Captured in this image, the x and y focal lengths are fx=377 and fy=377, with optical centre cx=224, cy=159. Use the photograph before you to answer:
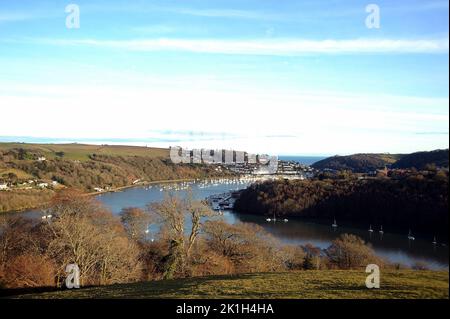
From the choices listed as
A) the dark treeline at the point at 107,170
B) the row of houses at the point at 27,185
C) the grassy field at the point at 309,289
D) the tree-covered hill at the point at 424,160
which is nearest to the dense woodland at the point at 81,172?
the dark treeline at the point at 107,170

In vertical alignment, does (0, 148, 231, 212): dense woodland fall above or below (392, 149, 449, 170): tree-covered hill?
below

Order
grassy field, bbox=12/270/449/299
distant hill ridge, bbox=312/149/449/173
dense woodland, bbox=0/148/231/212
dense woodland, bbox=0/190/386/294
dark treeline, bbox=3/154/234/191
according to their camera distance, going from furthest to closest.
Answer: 1. dark treeline, bbox=3/154/234/191
2. dense woodland, bbox=0/148/231/212
3. dense woodland, bbox=0/190/386/294
4. distant hill ridge, bbox=312/149/449/173
5. grassy field, bbox=12/270/449/299

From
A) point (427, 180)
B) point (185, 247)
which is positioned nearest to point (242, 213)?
point (185, 247)

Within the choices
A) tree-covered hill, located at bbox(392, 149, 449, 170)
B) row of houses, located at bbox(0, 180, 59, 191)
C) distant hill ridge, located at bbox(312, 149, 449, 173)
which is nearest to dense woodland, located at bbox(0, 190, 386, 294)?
distant hill ridge, located at bbox(312, 149, 449, 173)

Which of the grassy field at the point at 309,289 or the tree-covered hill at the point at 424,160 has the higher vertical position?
the tree-covered hill at the point at 424,160

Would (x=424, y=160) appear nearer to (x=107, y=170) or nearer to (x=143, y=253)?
(x=143, y=253)

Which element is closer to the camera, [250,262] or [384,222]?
[384,222]

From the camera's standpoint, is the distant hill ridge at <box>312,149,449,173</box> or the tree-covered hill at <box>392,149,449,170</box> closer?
the tree-covered hill at <box>392,149,449,170</box>

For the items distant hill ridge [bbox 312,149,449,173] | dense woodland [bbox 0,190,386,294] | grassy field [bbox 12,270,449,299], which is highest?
distant hill ridge [bbox 312,149,449,173]

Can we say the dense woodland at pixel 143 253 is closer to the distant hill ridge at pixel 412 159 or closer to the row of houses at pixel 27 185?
the distant hill ridge at pixel 412 159

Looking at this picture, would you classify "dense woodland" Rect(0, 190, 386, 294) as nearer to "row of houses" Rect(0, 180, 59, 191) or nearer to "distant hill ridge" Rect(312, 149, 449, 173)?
"distant hill ridge" Rect(312, 149, 449, 173)
